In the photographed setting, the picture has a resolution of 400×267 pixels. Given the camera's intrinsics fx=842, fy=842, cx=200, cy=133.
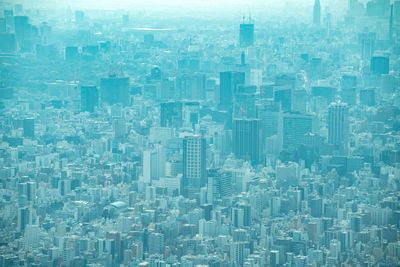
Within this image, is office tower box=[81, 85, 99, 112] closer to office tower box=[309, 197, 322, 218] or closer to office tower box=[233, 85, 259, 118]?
office tower box=[233, 85, 259, 118]

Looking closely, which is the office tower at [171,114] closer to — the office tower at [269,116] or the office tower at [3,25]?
the office tower at [269,116]

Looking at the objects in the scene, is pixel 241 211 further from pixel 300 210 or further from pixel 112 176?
pixel 112 176

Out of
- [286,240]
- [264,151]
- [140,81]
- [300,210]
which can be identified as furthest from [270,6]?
[286,240]

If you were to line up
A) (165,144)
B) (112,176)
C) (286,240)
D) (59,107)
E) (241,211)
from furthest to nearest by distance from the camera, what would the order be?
(59,107) < (165,144) < (112,176) < (241,211) < (286,240)

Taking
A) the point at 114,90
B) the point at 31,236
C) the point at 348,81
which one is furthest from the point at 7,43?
the point at 348,81

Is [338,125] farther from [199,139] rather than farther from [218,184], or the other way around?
[218,184]

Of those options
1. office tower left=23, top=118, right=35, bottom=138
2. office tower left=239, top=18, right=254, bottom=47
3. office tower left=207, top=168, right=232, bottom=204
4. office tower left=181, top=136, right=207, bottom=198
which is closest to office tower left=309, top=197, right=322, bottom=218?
office tower left=207, top=168, right=232, bottom=204
